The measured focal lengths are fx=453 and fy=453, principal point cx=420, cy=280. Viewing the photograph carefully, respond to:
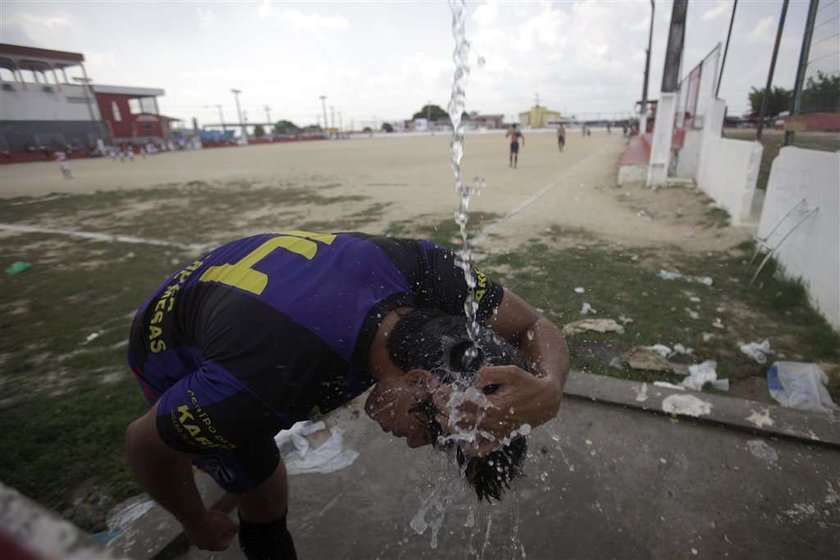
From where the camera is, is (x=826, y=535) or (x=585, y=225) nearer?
(x=826, y=535)

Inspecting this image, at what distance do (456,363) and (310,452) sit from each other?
174 centimetres

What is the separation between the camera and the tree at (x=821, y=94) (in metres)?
4.42

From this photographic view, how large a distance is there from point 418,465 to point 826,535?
74.1 inches

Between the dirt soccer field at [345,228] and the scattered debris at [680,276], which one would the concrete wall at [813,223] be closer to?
the dirt soccer field at [345,228]

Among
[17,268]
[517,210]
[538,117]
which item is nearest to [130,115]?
[17,268]

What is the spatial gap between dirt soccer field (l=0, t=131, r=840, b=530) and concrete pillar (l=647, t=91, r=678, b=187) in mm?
576

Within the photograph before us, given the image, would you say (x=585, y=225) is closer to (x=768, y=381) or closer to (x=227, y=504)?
(x=768, y=381)

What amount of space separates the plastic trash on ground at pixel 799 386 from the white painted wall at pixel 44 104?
44516 mm

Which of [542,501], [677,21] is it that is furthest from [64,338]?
[677,21]

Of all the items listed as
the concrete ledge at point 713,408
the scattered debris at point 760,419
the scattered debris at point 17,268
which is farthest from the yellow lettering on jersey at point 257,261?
the scattered debris at point 17,268

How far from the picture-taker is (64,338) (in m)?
4.27

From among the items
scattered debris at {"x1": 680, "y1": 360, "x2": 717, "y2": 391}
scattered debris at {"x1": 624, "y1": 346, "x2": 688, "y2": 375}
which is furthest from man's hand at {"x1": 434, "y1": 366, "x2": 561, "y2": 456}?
scattered debris at {"x1": 624, "y1": 346, "x2": 688, "y2": 375}

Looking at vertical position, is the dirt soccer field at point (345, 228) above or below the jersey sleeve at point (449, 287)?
below

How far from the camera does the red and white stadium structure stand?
32594 mm
